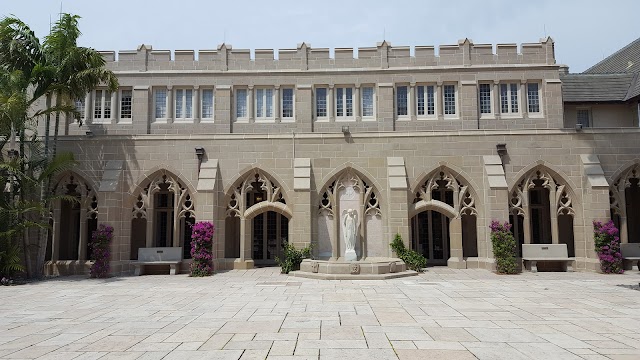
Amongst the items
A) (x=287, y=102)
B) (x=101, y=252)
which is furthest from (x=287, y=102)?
(x=101, y=252)

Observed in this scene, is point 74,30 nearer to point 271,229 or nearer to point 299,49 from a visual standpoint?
point 299,49

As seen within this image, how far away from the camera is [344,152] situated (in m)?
19.5

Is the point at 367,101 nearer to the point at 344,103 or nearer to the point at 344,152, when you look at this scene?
the point at 344,103

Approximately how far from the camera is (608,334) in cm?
774

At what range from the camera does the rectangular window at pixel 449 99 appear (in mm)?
21656

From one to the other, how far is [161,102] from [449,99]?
46.2 feet

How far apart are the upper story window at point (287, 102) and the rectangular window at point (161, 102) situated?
19.0ft

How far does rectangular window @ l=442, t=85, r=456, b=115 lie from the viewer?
21.7m

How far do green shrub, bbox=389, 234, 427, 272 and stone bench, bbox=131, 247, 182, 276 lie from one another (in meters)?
8.81

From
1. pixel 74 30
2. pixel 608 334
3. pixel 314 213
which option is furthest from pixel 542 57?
pixel 74 30

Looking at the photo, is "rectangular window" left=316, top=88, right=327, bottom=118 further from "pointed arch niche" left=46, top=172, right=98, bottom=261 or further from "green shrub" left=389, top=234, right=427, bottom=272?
"pointed arch niche" left=46, top=172, right=98, bottom=261

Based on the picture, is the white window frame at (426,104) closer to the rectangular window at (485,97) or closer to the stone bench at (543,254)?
the rectangular window at (485,97)

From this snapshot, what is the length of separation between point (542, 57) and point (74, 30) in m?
20.7

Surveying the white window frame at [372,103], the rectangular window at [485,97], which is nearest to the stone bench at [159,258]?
the white window frame at [372,103]
